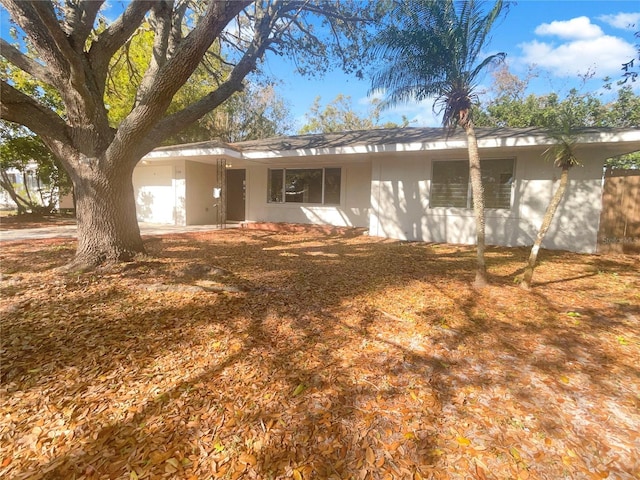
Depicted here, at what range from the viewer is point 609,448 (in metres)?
1.91

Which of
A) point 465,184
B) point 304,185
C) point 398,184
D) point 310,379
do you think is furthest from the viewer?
point 304,185

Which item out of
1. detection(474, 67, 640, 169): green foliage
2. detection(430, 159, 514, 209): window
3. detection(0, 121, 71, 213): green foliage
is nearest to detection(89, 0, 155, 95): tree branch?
detection(430, 159, 514, 209): window

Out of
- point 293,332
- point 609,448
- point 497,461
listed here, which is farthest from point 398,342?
point 609,448

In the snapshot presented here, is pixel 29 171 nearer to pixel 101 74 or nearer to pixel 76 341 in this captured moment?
pixel 101 74

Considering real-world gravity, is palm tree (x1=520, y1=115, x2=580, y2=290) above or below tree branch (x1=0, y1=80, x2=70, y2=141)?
below

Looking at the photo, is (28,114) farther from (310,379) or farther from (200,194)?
(200,194)

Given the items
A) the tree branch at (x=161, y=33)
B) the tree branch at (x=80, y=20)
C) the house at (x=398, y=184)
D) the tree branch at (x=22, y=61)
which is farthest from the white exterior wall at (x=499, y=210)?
the tree branch at (x=22, y=61)

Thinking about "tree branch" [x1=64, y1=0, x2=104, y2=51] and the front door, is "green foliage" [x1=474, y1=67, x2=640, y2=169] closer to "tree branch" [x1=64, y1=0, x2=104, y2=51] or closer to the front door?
the front door

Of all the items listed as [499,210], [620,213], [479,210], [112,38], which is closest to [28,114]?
[112,38]

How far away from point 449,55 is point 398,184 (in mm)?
4588

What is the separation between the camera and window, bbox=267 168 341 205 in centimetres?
1142

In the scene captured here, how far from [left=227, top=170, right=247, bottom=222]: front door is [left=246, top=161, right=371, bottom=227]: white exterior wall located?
4.85 feet

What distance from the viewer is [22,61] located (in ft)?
15.4

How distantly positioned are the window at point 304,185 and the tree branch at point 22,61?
25.1 ft
